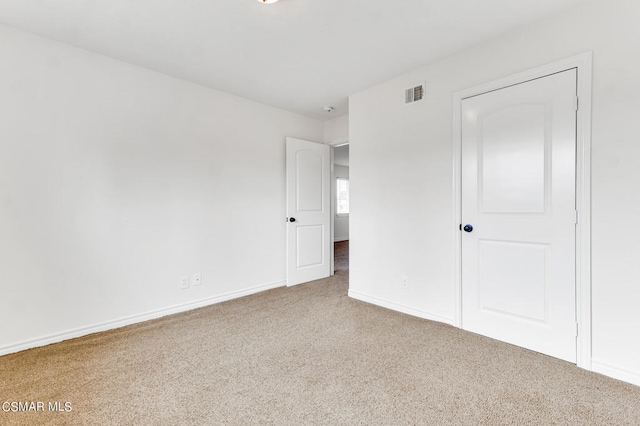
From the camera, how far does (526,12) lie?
200 cm

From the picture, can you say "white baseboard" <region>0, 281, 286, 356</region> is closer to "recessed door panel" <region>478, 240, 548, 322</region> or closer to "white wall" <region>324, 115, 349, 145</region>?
"white wall" <region>324, 115, 349, 145</region>

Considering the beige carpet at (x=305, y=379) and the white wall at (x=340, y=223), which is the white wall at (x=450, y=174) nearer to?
the beige carpet at (x=305, y=379)

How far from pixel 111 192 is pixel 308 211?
7.65 feet

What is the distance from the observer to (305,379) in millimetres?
1839

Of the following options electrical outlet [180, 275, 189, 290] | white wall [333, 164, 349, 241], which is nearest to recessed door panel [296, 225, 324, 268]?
electrical outlet [180, 275, 189, 290]

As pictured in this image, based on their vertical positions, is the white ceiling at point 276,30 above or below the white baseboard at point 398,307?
above

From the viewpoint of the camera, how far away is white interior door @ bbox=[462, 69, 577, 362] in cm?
199

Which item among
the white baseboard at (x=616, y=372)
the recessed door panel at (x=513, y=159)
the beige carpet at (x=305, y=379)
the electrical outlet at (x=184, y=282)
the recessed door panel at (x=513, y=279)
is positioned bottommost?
the beige carpet at (x=305, y=379)

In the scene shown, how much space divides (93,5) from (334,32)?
166 cm

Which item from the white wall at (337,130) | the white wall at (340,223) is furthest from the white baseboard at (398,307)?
the white wall at (340,223)

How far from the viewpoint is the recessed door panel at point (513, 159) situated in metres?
2.10

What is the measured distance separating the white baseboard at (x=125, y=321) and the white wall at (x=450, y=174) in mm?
1432

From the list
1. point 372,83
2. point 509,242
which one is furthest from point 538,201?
point 372,83

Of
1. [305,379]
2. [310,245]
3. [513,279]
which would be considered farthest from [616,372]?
[310,245]
